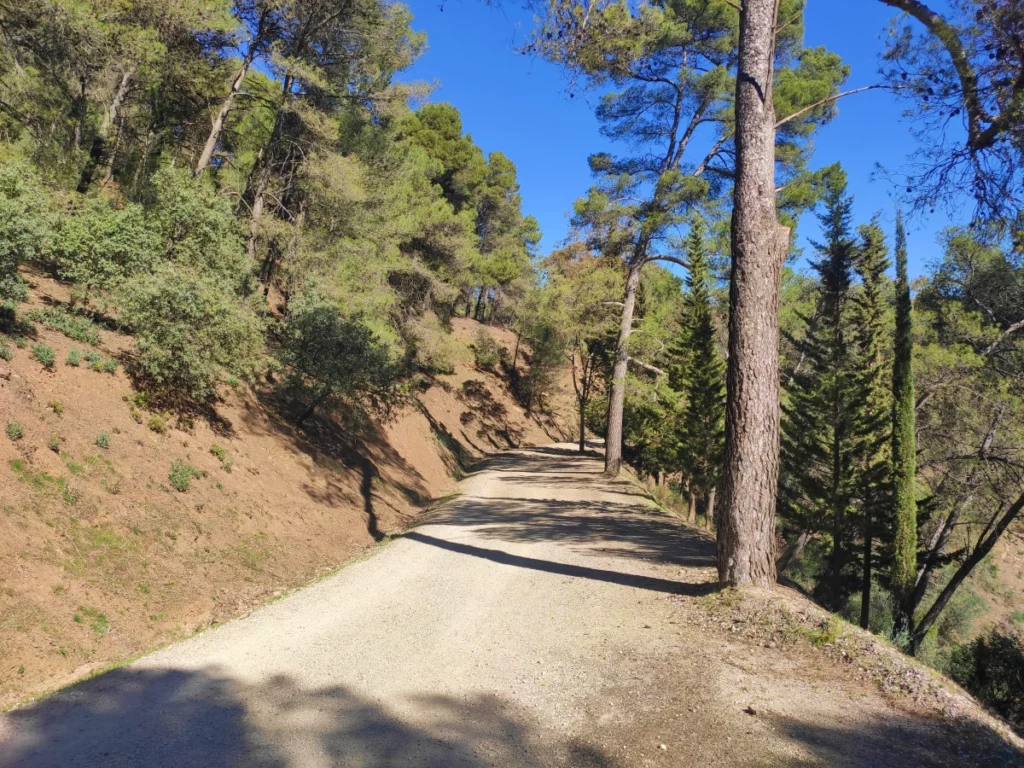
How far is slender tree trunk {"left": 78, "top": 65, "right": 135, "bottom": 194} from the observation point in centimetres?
1532

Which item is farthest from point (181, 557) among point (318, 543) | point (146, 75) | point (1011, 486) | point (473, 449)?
point (473, 449)

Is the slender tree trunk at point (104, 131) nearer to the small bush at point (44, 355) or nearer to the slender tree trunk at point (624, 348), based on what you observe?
the small bush at point (44, 355)

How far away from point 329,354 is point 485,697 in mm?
11018

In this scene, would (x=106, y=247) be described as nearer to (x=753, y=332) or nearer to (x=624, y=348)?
(x=753, y=332)

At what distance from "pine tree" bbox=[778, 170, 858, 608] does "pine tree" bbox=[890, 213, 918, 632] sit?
3.76 meters

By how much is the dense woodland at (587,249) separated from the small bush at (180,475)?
1.90 m

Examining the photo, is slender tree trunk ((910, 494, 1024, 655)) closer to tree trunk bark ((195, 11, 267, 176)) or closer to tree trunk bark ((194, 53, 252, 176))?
tree trunk bark ((194, 53, 252, 176))

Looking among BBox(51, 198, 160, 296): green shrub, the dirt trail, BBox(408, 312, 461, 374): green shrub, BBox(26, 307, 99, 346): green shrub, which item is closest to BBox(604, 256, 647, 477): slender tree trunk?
BBox(408, 312, 461, 374): green shrub

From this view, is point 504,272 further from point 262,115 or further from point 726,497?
point 726,497

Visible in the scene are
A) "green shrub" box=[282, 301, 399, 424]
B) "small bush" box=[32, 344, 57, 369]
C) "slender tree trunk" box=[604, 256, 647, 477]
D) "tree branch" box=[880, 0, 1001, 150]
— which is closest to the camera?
"tree branch" box=[880, 0, 1001, 150]

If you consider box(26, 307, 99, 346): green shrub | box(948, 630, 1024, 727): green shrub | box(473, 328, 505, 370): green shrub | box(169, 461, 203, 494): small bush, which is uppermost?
box(473, 328, 505, 370): green shrub

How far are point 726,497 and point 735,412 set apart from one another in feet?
2.93

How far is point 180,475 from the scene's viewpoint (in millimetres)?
9469

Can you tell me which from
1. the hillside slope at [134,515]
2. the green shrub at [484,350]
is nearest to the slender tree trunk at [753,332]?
the hillside slope at [134,515]
